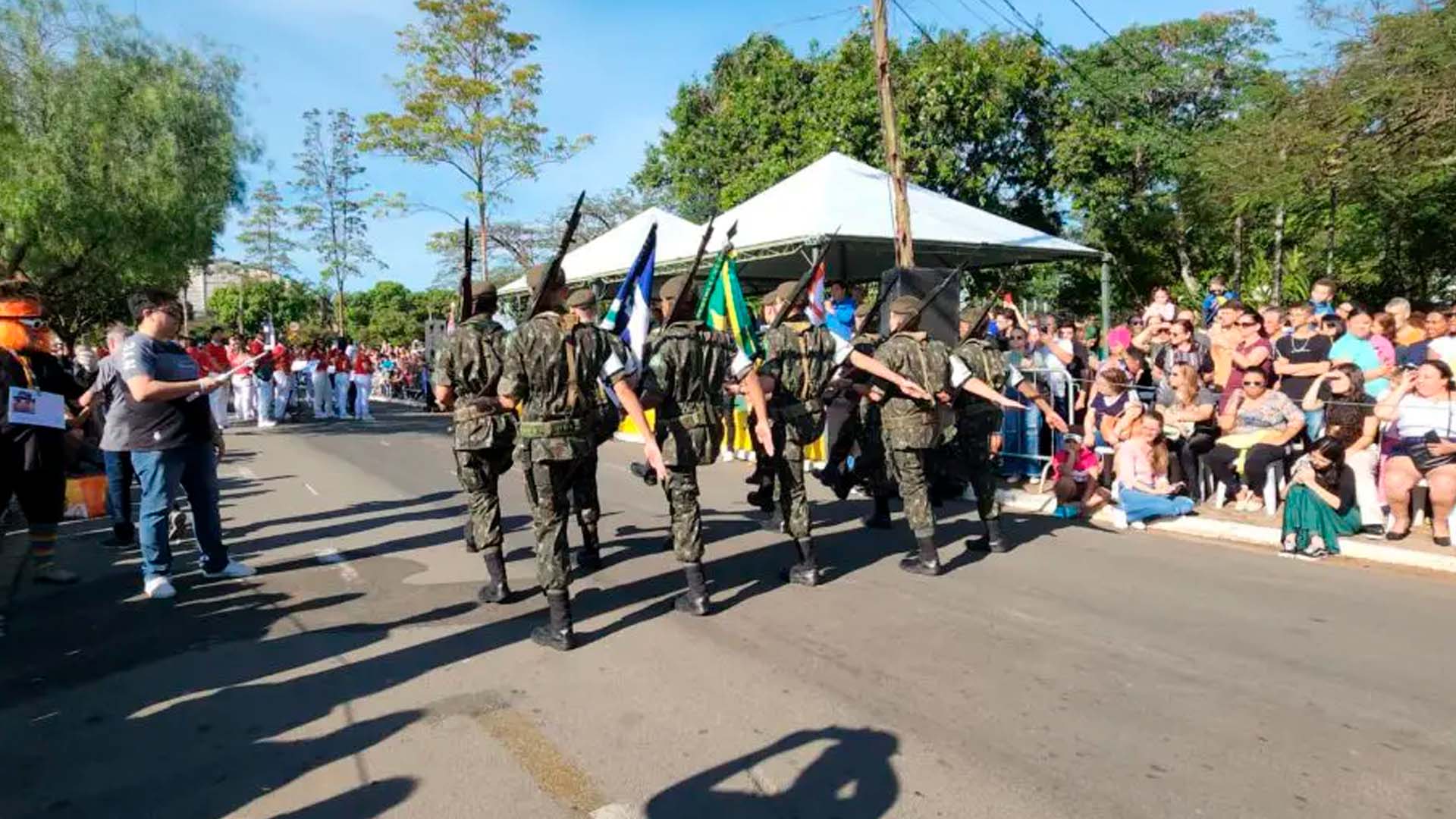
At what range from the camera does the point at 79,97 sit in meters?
17.1

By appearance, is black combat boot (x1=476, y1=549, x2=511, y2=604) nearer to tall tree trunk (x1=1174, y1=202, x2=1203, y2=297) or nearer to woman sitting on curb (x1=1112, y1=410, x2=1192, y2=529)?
woman sitting on curb (x1=1112, y1=410, x2=1192, y2=529)

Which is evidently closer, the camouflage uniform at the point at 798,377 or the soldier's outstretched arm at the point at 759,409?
the soldier's outstretched arm at the point at 759,409

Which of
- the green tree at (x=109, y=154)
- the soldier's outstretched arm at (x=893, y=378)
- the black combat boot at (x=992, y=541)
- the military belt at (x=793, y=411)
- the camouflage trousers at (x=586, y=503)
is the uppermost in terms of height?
the green tree at (x=109, y=154)

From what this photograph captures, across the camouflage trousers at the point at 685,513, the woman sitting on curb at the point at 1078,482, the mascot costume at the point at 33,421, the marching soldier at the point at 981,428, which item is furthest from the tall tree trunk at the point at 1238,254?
the mascot costume at the point at 33,421

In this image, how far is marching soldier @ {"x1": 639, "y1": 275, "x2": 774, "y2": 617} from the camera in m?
5.50

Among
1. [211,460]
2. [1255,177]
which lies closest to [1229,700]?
[211,460]

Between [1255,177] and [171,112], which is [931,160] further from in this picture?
[171,112]

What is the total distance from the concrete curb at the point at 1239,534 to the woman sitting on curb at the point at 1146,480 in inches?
4.3

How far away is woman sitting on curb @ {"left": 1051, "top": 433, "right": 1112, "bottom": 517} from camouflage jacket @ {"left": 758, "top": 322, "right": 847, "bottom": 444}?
8.69 feet

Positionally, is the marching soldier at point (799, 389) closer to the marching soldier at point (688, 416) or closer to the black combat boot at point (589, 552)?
the marching soldier at point (688, 416)

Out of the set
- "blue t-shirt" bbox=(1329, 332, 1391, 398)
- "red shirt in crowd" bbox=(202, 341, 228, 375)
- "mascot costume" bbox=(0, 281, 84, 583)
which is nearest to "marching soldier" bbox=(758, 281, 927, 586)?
"mascot costume" bbox=(0, 281, 84, 583)

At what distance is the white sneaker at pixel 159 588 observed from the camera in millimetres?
5980

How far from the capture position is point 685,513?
5551 millimetres

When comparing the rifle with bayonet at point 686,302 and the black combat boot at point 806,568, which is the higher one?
the rifle with bayonet at point 686,302
